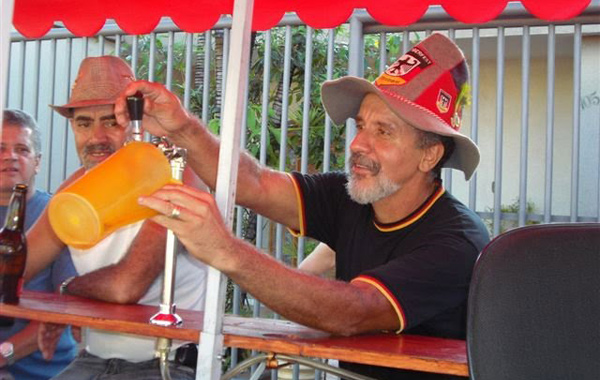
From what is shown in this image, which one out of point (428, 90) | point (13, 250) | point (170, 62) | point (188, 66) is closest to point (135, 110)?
point (13, 250)

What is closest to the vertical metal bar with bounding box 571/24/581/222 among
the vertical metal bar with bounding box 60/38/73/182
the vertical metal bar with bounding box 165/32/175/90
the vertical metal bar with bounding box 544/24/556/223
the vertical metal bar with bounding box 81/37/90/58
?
the vertical metal bar with bounding box 544/24/556/223

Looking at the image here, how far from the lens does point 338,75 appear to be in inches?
213

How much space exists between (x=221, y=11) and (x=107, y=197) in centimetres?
178

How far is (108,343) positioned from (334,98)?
40.5 inches

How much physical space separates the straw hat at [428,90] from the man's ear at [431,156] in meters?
0.06

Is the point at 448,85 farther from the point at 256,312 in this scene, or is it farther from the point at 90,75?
the point at 256,312

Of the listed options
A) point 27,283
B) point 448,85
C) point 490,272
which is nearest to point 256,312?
point 27,283

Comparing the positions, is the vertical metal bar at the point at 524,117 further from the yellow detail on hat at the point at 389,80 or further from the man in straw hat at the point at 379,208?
the yellow detail on hat at the point at 389,80

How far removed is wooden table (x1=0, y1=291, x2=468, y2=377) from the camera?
1.64 metres

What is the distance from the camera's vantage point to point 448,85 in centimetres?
256

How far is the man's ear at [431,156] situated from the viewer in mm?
2568

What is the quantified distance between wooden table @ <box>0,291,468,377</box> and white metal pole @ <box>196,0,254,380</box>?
57 millimetres

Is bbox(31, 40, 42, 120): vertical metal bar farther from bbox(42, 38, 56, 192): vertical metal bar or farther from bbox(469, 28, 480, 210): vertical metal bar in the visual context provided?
bbox(469, 28, 480, 210): vertical metal bar

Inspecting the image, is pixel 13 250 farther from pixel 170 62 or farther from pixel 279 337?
pixel 170 62
